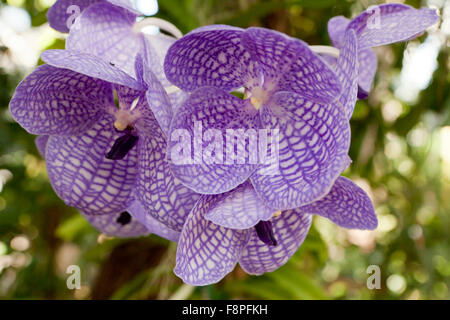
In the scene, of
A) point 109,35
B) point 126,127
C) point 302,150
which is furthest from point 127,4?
point 302,150

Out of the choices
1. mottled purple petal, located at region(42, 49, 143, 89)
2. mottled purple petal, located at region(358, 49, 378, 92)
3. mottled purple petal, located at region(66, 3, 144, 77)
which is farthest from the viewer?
mottled purple petal, located at region(358, 49, 378, 92)

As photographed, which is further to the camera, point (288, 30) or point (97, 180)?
point (288, 30)

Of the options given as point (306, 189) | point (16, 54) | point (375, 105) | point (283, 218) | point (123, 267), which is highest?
point (306, 189)

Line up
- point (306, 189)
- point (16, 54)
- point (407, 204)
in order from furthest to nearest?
point (407, 204) < point (16, 54) < point (306, 189)

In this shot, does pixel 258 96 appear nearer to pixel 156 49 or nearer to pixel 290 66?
pixel 290 66

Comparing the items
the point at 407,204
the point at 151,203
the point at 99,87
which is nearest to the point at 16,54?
the point at 99,87

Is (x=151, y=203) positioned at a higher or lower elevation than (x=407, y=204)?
higher

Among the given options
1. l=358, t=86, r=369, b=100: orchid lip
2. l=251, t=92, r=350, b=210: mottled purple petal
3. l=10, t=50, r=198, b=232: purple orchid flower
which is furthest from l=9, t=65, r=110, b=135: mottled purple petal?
l=358, t=86, r=369, b=100: orchid lip

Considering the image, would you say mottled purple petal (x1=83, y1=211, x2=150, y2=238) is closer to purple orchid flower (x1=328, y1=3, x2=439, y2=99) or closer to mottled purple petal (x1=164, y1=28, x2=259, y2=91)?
mottled purple petal (x1=164, y1=28, x2=259, y2=91)
